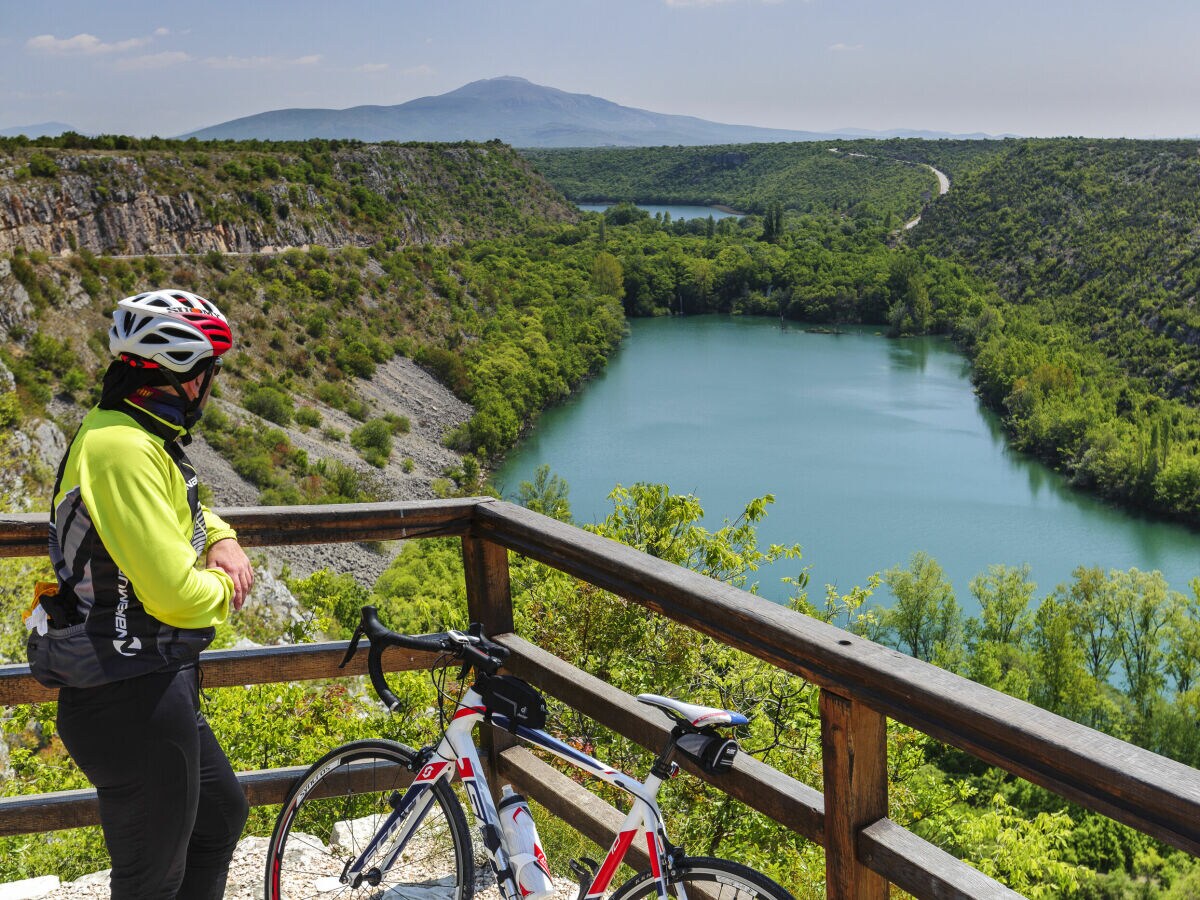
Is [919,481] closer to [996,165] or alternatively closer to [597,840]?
[597,840]

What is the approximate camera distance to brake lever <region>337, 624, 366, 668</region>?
2670 mm

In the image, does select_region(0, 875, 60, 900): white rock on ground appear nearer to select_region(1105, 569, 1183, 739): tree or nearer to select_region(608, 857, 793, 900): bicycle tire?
select_region(608, 857, 793, 900): bicycle tire

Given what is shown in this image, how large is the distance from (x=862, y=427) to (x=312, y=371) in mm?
30697

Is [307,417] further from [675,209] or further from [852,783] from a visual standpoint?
[675,209]

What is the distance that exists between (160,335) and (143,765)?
2.94ft

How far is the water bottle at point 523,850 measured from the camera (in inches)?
95.9

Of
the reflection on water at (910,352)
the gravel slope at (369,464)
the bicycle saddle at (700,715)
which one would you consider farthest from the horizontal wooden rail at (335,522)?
the reflection on water at (910,352)

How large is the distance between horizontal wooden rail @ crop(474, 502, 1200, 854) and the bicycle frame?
0.40m

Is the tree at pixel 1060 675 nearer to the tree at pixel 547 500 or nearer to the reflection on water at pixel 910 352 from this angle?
the tree at pixel 547 500

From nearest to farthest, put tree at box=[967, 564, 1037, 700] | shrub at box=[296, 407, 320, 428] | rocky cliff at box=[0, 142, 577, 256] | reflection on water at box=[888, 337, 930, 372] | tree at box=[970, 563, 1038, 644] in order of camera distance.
A: tree at box=[967, 564, 1037, 700] → tree at box=[970, 563, 1038, 644] → rocky cliff at box=[0, 142, 577, 256] → shrub at box=[296, 407, 320, 428] → reflection on water at box=[888, 337, 930, 372]

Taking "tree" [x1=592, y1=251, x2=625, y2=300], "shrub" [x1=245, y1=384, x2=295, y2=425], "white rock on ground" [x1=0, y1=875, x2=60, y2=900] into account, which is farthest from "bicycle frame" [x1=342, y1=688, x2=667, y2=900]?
"tree" [x1=592, y1=251, x2=625, y2=300]

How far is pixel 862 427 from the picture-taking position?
58.8m

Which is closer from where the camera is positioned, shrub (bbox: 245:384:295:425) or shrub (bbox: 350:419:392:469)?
shrub (bbox: 245:384:295:425)

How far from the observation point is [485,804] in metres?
2.52
